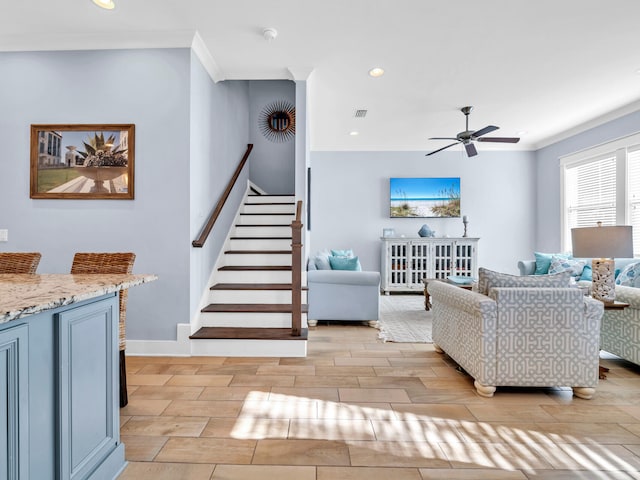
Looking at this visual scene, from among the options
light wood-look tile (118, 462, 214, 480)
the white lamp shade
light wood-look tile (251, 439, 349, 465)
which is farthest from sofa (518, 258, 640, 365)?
light wood-look tile (118, 462, 214, 480)

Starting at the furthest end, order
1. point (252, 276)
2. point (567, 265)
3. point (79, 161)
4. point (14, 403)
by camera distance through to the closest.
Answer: point (567, 265), point (252, 276), point (79, 161), point (14, 403)

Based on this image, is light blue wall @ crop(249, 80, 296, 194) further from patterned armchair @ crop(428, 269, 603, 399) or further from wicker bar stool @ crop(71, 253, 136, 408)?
patterned armchair @ crop(428, 269, 603, 399)

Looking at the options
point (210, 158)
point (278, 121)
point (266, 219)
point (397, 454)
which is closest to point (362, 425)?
point (397, 454)

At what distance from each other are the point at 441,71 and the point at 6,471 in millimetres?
4304

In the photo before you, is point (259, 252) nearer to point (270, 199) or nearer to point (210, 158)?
point (210, 158)

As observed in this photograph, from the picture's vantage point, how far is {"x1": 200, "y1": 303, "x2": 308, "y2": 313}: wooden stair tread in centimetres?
333

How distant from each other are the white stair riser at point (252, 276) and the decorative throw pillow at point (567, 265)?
11.6 ft

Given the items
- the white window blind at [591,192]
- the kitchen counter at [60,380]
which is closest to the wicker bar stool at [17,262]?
the kitchen counter at [60,380]

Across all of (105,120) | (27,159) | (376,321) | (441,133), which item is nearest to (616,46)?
Answer: (441,133)

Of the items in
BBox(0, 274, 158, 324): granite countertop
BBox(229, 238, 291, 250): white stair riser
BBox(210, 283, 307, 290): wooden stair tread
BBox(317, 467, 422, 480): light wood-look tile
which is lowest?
BBox(317, 467, 422, 480): light wood-look tile

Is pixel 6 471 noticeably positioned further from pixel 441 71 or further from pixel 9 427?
pixel 441 71

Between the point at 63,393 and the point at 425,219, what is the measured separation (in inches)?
254

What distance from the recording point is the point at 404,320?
177 inches

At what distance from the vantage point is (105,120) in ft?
10.1
